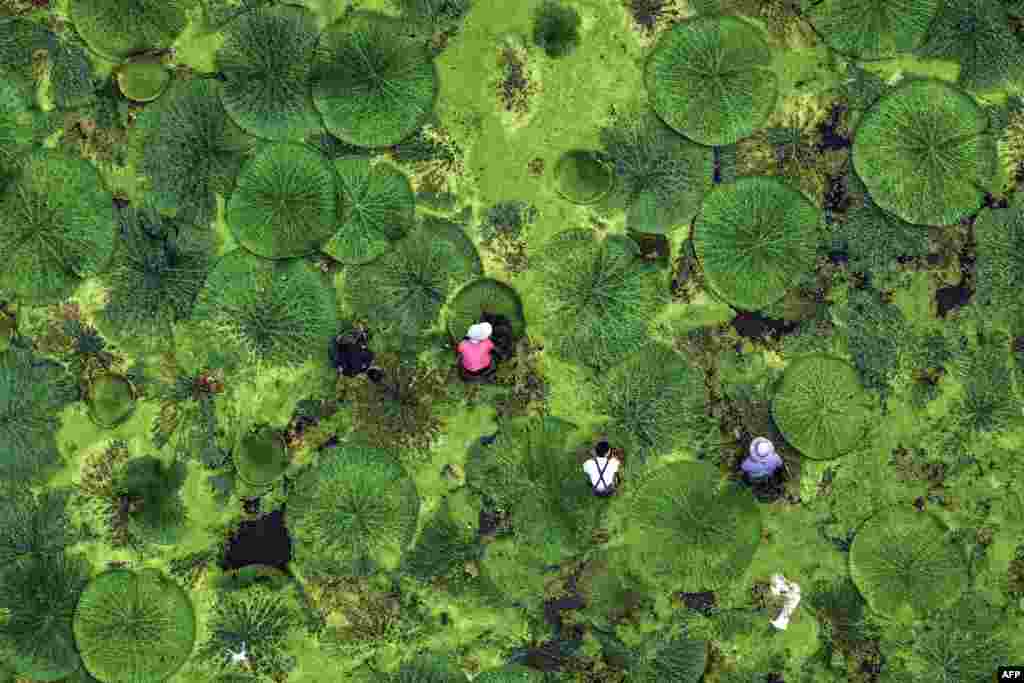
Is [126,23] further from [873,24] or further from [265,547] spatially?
[873,24]

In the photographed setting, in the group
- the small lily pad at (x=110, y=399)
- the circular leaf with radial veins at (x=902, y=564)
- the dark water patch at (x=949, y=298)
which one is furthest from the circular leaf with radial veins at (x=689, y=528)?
the small lily pad at (x=110, y=399)

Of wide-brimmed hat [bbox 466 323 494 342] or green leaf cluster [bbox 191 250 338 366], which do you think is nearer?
wide-brimmed hat [bbox 466 323 494 342]

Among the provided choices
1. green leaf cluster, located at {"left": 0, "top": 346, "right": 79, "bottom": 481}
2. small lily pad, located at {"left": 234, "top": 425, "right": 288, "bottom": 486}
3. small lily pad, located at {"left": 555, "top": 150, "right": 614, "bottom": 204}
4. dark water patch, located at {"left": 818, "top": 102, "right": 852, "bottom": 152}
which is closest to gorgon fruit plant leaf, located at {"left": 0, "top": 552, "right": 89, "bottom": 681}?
green leaf cluster, located at {"left": 0, "top": 346, "right": 79, "bottom": 481}

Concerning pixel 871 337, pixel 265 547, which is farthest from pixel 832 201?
pixel 265 547

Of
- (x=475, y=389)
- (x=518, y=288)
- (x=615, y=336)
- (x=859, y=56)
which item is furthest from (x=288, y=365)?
(x=859, y=56)

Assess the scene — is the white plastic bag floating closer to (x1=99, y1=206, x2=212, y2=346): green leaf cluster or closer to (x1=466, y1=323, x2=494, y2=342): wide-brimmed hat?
(x1=466, y1=323, x2=494, y2=342): wide-brimmed hat

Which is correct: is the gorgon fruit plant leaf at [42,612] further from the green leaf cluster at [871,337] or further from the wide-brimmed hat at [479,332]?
the green leaf cluster at [871,337]
